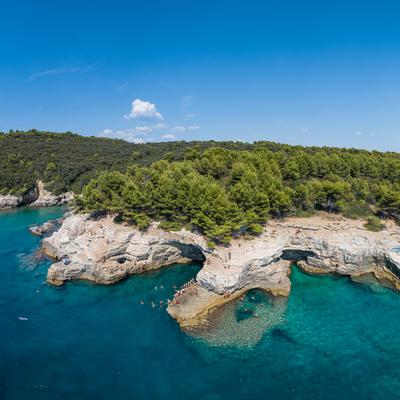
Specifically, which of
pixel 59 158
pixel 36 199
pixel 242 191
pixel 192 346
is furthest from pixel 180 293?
pixel 59 158

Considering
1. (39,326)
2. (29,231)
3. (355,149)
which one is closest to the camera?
(39,326)

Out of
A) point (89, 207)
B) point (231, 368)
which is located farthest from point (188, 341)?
point (89, 207)

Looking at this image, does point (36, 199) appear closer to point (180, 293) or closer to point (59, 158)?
point (59, 158)

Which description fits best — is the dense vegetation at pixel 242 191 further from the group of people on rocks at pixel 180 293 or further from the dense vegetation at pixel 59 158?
the dense vegetation at pixel 59 158

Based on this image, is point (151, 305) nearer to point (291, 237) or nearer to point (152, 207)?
point (152, 207)

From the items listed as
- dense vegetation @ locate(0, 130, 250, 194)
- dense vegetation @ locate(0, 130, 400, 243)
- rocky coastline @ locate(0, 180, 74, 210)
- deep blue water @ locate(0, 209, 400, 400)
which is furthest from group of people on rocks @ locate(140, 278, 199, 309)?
rocky coastline @ locate(0, 180, 74, 210)

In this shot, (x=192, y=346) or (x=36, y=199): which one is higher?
(x=36, y=199)

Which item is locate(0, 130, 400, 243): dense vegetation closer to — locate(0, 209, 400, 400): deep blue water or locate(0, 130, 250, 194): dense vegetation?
locate(0, 209, 400, 400): deep blue water
